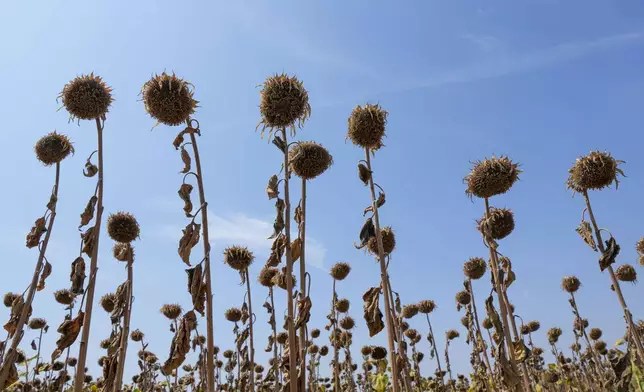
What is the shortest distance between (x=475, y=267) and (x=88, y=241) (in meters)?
7.20

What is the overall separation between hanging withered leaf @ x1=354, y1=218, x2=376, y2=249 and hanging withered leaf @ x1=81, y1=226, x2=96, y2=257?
3.23 m

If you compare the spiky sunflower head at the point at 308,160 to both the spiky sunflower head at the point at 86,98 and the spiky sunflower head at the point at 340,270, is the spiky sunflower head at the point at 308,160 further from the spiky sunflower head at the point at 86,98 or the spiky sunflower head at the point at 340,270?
the spiky sunflower head at the point at 340,270

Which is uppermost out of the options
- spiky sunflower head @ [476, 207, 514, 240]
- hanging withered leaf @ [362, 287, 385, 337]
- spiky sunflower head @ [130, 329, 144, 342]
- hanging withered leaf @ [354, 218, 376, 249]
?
spiky sunflower head @ [130, 329, 144, 342]

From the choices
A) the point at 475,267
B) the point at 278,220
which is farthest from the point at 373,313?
the point at 475,267

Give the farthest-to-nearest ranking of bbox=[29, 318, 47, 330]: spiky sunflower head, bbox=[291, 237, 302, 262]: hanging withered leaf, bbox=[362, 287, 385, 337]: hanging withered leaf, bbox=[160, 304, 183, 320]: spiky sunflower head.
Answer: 1. bbox=[29, 318, 47, 330]: spiky sunflower head
2. bbox=[160, 304, 183, 320]: spiky sunflower head
3. bbox=[362, 287, 385, 337]: hanging withered leaf
4. bbox=[291, 237, 302, 262]: hanging withered leaf

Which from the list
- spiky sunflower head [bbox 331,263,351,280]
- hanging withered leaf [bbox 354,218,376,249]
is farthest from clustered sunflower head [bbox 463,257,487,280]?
hanging withered leaf [bbox 354,218,376,249]

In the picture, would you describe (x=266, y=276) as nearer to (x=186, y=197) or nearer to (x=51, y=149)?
(x=51, y=149)

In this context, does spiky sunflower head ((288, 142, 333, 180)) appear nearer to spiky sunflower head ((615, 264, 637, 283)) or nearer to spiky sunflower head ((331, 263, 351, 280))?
spiky sunflower head ((331, 263, 351, 280))

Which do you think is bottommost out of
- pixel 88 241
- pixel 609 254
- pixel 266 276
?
pixel 609 254

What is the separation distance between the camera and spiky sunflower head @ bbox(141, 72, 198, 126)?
15.4 feet

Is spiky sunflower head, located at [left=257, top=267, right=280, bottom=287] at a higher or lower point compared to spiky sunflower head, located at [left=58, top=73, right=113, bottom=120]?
lower

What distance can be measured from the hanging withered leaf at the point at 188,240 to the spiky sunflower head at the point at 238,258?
433 cm

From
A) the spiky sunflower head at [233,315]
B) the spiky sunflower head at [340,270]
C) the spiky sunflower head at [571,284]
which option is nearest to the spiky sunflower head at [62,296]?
the spiky sunflower head at [233,315]

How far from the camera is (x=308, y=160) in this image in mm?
5340
